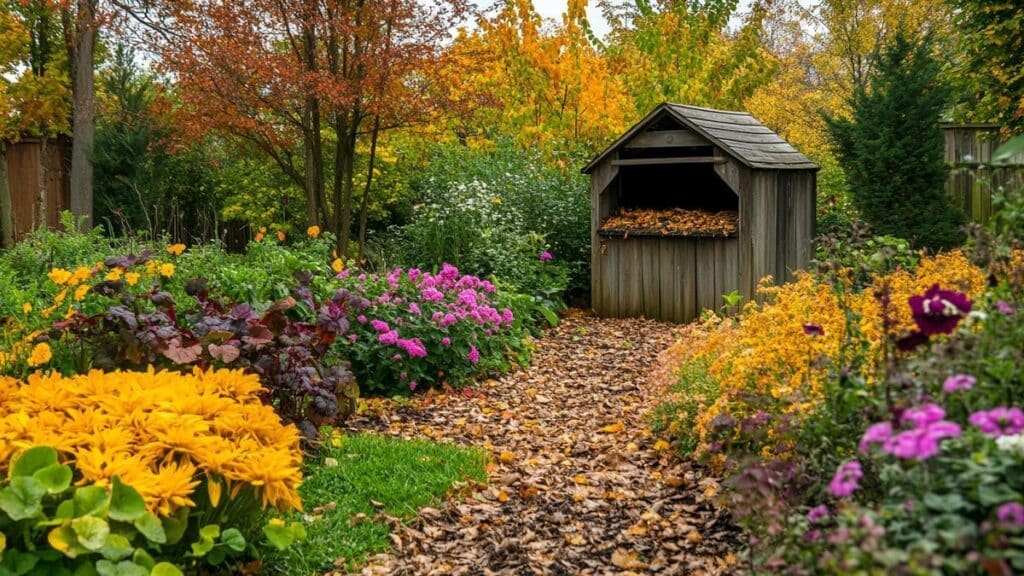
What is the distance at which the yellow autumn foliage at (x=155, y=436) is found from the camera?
2779 millimetres

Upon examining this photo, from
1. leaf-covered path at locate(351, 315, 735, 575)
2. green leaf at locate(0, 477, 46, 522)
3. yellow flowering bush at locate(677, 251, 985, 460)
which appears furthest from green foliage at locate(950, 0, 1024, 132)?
green leaf at locate(0, 477, 46, 522)

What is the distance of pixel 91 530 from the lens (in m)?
2.56

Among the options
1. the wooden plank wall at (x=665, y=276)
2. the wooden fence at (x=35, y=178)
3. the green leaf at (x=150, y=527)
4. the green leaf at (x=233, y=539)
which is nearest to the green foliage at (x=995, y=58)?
the wooden plank wall at (x=665, y=276)

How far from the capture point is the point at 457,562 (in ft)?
11.2

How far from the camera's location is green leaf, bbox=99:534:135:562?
259 cm

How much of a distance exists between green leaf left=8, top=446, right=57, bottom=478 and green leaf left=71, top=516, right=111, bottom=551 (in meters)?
0.25

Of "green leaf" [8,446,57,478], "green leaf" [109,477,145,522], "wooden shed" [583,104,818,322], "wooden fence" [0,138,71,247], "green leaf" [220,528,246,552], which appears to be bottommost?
"green leaf" [220,528,246,552]

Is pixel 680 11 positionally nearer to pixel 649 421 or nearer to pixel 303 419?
pixel 649 421

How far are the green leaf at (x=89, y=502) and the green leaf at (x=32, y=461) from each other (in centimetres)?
18

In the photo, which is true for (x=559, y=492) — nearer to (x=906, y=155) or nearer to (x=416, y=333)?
(x=416, y=333)

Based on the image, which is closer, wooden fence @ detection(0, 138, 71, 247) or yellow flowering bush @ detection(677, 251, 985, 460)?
yellow flowering bush @ detection(677, 251, 985, 460)

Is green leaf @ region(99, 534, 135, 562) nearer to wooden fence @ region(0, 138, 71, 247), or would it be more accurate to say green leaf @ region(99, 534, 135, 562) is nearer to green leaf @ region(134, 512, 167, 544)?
green leaf @ region(134, 512, 167, 544)

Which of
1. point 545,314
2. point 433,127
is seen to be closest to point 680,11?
point 433,127

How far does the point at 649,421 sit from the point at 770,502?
3034 mm
